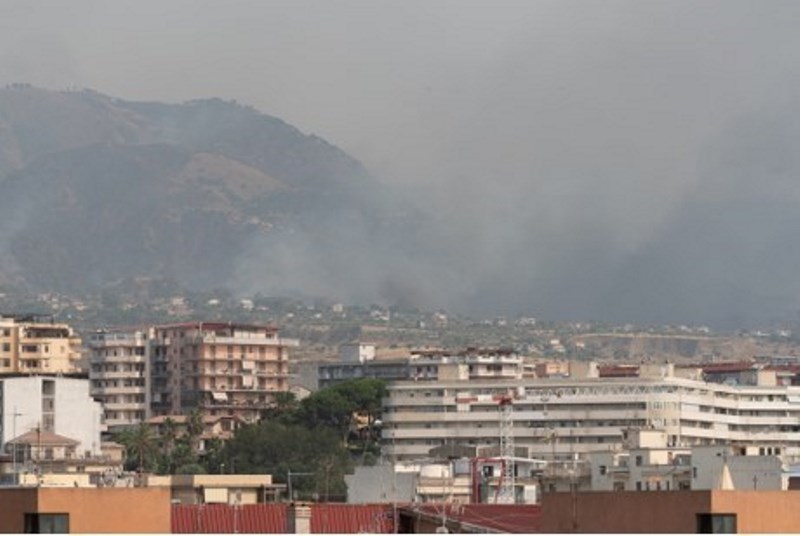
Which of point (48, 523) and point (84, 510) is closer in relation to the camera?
point (84, 510)

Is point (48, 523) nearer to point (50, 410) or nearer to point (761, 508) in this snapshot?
point (761, 508)

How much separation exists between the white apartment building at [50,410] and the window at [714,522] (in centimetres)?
13664

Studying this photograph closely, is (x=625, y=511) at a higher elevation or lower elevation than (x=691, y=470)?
lower

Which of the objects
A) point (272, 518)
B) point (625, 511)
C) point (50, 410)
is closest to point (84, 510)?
point (625, 511)

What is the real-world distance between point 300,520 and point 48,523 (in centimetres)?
1756

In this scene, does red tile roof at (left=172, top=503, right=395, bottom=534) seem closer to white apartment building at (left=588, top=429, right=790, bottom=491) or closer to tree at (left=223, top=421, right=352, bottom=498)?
white apartment building at (left=588, top=429, right=790, bottom=491)

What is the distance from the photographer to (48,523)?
39844 mm

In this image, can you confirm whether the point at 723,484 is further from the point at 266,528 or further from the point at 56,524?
the point at 56,524

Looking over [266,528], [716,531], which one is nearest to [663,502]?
[716,531]

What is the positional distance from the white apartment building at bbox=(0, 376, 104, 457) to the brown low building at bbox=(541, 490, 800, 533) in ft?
443

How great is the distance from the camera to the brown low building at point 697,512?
130 ft

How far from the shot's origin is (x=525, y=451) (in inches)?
7121

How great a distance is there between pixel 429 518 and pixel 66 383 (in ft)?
446

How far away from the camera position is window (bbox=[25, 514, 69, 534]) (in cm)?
3975
